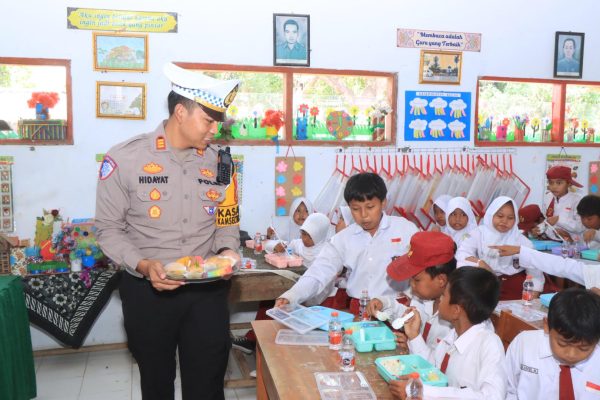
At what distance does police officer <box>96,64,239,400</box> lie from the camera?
6.71ft

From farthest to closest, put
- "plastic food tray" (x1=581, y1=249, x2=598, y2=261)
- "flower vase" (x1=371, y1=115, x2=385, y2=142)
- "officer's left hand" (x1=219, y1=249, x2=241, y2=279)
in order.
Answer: "flower vase" (x1=371, y1=115, x2=385, y2=142) < "plastic food tray" (x1=581, y1=249, x2=598, y2=261) < "officer's left hand" (x1=219, y1=249, x2=241, y2=279)

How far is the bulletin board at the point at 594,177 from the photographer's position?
558cm

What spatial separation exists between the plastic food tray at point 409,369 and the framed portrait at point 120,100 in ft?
10.9

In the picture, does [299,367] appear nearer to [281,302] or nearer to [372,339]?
[372,339]

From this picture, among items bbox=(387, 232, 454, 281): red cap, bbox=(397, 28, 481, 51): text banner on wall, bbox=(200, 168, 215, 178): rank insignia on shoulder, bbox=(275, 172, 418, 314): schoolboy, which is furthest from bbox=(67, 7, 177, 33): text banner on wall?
bbox=(387, 232, 454, 281): red cap

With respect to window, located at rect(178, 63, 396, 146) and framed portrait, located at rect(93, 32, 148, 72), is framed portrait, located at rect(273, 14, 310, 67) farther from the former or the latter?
framed portrait, located at rect(93, 32, 148, 72)

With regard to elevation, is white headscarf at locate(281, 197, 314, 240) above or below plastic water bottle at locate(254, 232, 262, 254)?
above

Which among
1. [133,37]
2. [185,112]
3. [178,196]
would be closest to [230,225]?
[178,196]

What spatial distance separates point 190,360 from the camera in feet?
6.88

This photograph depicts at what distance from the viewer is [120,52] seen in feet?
14.2

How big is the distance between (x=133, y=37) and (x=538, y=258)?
3.54m

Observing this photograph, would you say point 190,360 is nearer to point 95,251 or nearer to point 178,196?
point 178,196

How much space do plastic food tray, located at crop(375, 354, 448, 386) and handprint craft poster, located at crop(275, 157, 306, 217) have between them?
3.02 m

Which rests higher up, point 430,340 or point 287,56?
point 287,56
